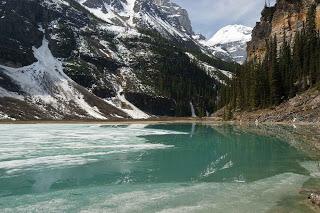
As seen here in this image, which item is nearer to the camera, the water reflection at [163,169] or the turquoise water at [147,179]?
the turquoise water at [147,179]

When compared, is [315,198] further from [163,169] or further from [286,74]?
[286,74]

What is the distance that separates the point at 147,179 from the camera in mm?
28484

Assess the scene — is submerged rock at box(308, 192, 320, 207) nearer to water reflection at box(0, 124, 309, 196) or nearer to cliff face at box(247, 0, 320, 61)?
water reflection at box(0, 124, 309, 196)

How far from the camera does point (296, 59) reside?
122m

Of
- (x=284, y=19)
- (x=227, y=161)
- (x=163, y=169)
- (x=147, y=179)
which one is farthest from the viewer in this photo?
(x=284, y=19)

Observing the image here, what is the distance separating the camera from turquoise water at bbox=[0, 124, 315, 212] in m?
21.3

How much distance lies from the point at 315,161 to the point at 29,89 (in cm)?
17854

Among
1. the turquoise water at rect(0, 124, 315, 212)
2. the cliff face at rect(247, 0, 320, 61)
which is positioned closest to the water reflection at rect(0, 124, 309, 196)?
the turquoise water at rect(0, 124, 315, 212)

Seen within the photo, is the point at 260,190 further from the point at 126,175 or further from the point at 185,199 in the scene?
the point at 126,175

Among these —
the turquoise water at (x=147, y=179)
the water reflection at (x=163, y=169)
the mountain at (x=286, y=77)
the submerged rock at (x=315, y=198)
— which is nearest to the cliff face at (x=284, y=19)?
the mountain at (x=286, y=77)

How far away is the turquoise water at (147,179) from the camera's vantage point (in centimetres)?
2131

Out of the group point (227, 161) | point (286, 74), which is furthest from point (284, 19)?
point (227, 161)

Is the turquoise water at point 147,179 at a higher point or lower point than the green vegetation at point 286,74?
lower

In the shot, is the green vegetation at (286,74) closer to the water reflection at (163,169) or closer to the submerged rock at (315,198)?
the water reflection at (163,169)
